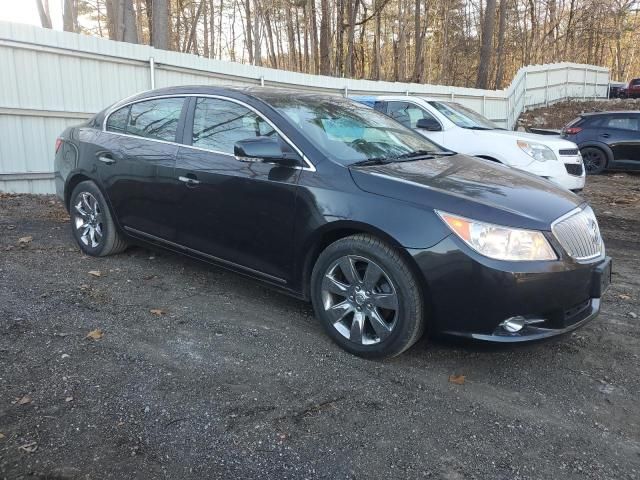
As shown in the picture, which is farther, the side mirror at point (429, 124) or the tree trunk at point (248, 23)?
the tree trunk at point (248, 23)

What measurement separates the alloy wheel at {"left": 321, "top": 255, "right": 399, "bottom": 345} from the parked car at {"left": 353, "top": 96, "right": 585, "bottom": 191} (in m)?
4.62

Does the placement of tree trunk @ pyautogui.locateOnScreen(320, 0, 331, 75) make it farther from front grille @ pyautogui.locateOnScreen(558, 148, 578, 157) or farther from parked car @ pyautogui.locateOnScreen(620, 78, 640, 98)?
parked car @ pyautogui.locateOnScreen(620, 78, 640, 98)

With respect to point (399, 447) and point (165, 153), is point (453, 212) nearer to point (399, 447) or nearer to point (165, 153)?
point (399, 447)

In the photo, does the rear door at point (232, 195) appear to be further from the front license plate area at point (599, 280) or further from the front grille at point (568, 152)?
the front grille at point (568, 152)

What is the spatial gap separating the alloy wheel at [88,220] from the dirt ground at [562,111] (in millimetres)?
18526

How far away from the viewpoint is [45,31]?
25.5 feet

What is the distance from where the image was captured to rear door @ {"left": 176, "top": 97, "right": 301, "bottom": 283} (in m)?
3.64

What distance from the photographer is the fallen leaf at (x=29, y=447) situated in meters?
2.40

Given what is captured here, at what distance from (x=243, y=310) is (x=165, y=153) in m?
1.42

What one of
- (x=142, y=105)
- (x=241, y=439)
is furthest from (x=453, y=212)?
(x=142, y=105)

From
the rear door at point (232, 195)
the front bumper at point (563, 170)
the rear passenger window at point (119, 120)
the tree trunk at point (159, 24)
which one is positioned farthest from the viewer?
the tree trunk at point (159, 24)

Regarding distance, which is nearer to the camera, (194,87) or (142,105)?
(194,87)

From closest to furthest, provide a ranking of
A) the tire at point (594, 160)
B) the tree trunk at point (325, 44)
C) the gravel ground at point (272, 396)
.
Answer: the gravel ground at point (272, 396)
the tire at point (594, 160)
the tree trunk at point (325, 44)

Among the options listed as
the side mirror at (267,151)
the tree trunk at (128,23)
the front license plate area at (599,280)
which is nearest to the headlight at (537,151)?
the front license plate area at (599,280)
